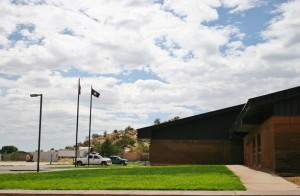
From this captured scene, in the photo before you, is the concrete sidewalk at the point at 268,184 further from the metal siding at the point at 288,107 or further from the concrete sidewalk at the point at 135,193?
the metal siding at the point at 288,107

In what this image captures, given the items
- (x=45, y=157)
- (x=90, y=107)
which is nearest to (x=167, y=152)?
(x=90, y=107)

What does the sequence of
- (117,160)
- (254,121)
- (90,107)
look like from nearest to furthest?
(254,121) → (90,107) → (117,160)

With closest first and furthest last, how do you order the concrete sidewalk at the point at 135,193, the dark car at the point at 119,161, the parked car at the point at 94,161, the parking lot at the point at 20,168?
the concrete sidewalk at the point at 135,193 < the parking lot at the point at 20,168 < the parked car at the point at 94,161 < the dark car at the point at 119,161

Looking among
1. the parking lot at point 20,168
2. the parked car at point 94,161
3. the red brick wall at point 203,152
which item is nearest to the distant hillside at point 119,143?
the parked car at point 94,161

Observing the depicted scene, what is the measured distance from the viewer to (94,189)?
14148 mm

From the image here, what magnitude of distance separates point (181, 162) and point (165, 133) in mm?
3600

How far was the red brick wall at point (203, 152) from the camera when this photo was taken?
4516 cm

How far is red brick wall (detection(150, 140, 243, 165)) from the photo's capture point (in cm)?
4516

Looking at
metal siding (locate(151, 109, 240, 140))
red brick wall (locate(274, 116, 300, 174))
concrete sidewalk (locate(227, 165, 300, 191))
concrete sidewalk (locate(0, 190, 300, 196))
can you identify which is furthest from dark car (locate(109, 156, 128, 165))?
concrete sidewalk (locate(0, 190, 300, 196))

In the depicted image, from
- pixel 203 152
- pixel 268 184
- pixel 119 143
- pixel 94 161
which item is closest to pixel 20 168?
pixel 203 152

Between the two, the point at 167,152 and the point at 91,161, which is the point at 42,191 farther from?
the point at 91,161

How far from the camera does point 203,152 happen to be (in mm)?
45250

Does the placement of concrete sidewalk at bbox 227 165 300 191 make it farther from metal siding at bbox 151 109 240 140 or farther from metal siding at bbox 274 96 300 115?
metal siding at bbox 151 109 240 140

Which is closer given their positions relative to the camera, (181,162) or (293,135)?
(293,135)
